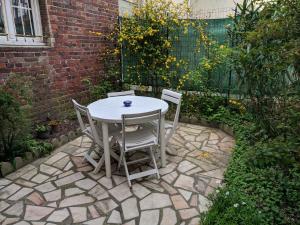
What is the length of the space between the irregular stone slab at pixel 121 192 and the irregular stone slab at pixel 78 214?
0.38 meters

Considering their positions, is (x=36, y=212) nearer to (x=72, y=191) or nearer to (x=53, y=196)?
(x=53, y=196)

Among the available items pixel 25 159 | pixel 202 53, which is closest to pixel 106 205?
pixel 25 159

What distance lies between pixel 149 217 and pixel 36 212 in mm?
1229

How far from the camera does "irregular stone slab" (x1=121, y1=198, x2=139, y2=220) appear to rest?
8.07ft

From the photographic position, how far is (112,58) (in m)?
6.24

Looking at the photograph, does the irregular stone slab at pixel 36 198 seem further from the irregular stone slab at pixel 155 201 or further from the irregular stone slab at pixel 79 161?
the irregular stone slab at pixel 155 201

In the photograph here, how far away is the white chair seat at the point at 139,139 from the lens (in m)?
2.98

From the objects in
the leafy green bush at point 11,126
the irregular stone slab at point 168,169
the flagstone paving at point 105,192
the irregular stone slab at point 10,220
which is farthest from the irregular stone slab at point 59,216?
the leafy green bush at point 11,126

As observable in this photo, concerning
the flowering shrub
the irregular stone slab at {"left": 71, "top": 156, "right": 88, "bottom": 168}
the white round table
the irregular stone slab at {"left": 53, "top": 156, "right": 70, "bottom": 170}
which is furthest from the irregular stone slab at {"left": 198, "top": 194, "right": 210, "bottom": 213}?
the flowering shrub

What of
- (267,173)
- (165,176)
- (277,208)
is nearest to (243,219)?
(277,208)

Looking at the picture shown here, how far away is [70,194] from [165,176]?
48.0 inches

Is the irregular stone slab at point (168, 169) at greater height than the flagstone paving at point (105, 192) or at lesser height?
greater

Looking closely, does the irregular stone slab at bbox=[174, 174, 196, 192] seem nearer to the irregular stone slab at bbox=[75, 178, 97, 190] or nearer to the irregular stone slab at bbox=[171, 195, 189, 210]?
the irregular stone slab at bbox=[171, 195, 189, 210]

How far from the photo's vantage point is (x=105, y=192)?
9.32ft
